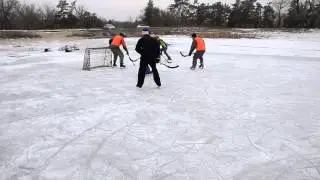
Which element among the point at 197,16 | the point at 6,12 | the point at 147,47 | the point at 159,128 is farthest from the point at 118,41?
the point at 197,16

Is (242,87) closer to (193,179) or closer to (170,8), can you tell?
(193,179)

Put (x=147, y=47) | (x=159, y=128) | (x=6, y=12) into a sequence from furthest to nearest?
1. (x=6, y=12)
2. (x=147, y=47)
3. (x=159, y=128)

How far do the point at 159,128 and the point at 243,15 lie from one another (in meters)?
61.2

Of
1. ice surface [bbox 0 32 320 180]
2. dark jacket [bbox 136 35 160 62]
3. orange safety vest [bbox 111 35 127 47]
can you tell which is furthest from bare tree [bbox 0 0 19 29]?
dark jacket [bbox 136 35 160 62]

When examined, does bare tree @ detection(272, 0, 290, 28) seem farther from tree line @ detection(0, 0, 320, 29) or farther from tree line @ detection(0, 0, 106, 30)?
tree line @ detection(0, 0, 106, 30)

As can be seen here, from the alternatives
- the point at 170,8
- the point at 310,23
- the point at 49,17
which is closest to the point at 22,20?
the point at 49,17

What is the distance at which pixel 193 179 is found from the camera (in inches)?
152

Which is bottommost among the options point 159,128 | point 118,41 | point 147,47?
point 159,128

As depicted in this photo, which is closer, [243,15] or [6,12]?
[6,12]

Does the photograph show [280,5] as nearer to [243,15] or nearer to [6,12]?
[243,15]

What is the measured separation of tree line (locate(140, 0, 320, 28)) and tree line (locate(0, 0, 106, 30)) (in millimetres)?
10383

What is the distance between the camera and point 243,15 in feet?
208

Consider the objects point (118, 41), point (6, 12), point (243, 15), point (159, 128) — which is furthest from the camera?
point (243, 15)

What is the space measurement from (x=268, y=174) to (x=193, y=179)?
0.84 meters
